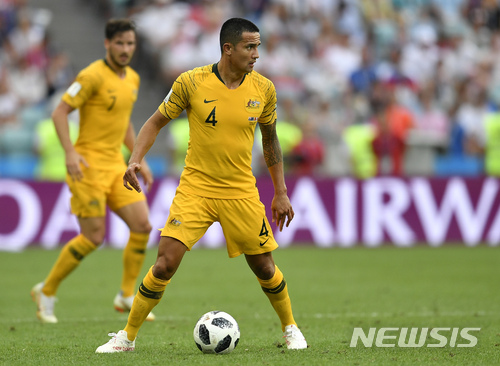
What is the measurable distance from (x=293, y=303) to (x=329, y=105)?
28.3 ft

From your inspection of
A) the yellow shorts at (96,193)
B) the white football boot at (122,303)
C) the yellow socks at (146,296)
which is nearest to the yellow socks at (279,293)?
the yellow socks at (146,296)

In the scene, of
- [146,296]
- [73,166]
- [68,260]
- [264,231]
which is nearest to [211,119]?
[264,231]

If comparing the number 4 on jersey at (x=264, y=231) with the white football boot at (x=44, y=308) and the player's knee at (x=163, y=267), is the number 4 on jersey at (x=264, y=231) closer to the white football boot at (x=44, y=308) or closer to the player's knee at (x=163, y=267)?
the player's knee at (x=163, y=267)

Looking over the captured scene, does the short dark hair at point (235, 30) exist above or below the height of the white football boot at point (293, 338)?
above

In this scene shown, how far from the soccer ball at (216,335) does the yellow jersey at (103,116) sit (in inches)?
107

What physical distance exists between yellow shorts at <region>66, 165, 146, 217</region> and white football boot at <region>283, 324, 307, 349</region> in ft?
8.38

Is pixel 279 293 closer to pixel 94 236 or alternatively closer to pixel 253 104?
pixel 253 104

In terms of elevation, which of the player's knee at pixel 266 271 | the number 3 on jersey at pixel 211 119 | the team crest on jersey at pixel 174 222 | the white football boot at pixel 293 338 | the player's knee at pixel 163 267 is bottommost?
the white football boot at pixel 293 338

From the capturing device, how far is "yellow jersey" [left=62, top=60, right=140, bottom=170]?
28.7 ft

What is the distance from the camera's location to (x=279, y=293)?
270 inches

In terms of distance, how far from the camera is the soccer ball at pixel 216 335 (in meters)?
6.60

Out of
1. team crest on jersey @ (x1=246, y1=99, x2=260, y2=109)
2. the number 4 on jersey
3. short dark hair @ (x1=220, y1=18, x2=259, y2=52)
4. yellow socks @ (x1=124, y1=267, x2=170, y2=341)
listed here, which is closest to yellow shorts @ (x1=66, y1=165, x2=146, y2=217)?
yellow socks @ (x1=124, y1=267, x2=170, y2=341)

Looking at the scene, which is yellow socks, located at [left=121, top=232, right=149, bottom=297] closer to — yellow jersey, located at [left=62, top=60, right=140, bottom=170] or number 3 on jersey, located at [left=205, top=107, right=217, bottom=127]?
yellow jersey, located at [left=62, top=60, right=140, bottom=170]

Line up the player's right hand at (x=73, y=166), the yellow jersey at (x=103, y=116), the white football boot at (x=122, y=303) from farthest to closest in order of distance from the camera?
1. the white football boot at (x=122, y=303)
2. the yellow jersey at (x=103, y=116)
3. the player's right hand at (x=73, y=166)
